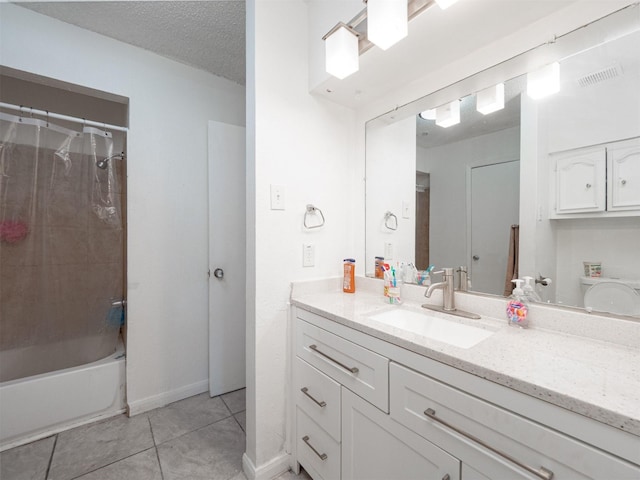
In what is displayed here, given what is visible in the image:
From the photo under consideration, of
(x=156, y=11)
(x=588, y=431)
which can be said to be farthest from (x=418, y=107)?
(x=156, y=11)

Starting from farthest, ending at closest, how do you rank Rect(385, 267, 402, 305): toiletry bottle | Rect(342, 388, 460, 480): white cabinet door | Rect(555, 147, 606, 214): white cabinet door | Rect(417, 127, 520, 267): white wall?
Rect(385, 267, 402, 305): toiletry bottle
Rect(417, 127, 520, 267): white wall
Rect(555, 147, 606, 214): white cabinet door
Rect(342, 388, 460, 480): white cabinet door

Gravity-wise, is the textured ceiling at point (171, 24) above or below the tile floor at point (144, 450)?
above

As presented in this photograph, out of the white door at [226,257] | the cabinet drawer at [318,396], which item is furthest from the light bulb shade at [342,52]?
the cabinet drawer at [318,396]

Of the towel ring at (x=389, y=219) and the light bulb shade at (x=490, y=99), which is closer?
the light bulb shade at (x=490, y=99)

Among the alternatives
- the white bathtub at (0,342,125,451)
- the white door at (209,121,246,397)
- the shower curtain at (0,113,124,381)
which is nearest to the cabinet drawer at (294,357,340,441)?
the white door at (209,121,246,397)

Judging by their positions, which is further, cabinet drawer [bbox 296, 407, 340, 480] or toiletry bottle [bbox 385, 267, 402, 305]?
toiletry bottle [bbox 385, 267, 402, 305]

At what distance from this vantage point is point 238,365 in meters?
2.15

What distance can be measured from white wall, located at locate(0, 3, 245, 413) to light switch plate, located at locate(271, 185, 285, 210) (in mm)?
955

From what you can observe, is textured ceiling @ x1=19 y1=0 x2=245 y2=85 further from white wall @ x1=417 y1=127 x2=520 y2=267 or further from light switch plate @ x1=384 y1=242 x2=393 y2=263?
light switch plate @ x1=384 y1=242 x2=393 y2=263

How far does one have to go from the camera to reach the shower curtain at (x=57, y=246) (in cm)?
159

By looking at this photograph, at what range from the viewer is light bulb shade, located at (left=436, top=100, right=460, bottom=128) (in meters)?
1.33

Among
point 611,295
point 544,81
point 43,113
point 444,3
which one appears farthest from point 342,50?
point 43,113

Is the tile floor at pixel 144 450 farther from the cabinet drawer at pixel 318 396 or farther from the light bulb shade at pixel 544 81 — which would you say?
the light bulb shade at pixel 544 81

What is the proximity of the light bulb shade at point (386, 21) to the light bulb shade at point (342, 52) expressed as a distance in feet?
0.38
